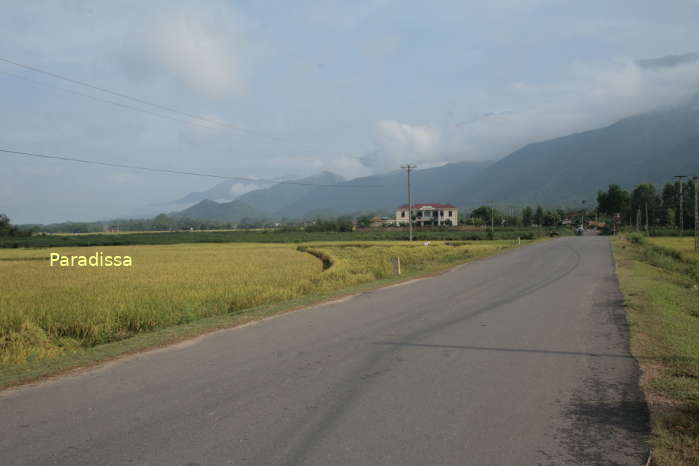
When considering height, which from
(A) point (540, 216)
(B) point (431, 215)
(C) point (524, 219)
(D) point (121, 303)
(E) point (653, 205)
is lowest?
(D) point (121, 303)

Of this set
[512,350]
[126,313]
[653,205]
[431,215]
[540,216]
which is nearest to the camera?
[512,350]

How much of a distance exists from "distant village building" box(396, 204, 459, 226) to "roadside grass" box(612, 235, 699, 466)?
12641cm

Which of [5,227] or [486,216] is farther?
[486,216]

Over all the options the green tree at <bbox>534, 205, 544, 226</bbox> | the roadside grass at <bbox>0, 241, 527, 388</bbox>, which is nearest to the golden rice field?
the roadside grass at <bbox>0, 241, 527, 388</bbox>

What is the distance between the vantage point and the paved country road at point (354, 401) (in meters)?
4.17

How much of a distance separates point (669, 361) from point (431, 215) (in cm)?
13659

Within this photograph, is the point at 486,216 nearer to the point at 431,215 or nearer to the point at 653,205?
the point at 431,215

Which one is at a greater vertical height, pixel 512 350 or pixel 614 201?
pixel 614 201

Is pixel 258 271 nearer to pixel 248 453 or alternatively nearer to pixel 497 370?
pixel 497 370

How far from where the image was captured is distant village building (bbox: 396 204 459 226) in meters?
141

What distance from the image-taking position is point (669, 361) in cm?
676

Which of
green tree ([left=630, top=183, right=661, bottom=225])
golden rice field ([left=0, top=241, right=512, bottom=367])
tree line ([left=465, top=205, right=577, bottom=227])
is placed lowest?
golden rice field ([left=0, top=241, right=512, bottom=367])

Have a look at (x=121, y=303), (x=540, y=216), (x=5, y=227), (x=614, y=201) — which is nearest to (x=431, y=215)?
(x=540, y=216)

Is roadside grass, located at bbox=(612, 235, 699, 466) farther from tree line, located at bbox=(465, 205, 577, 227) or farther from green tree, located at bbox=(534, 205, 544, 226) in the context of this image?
green tree, located at bbox=(534, 205, 544, 226)
